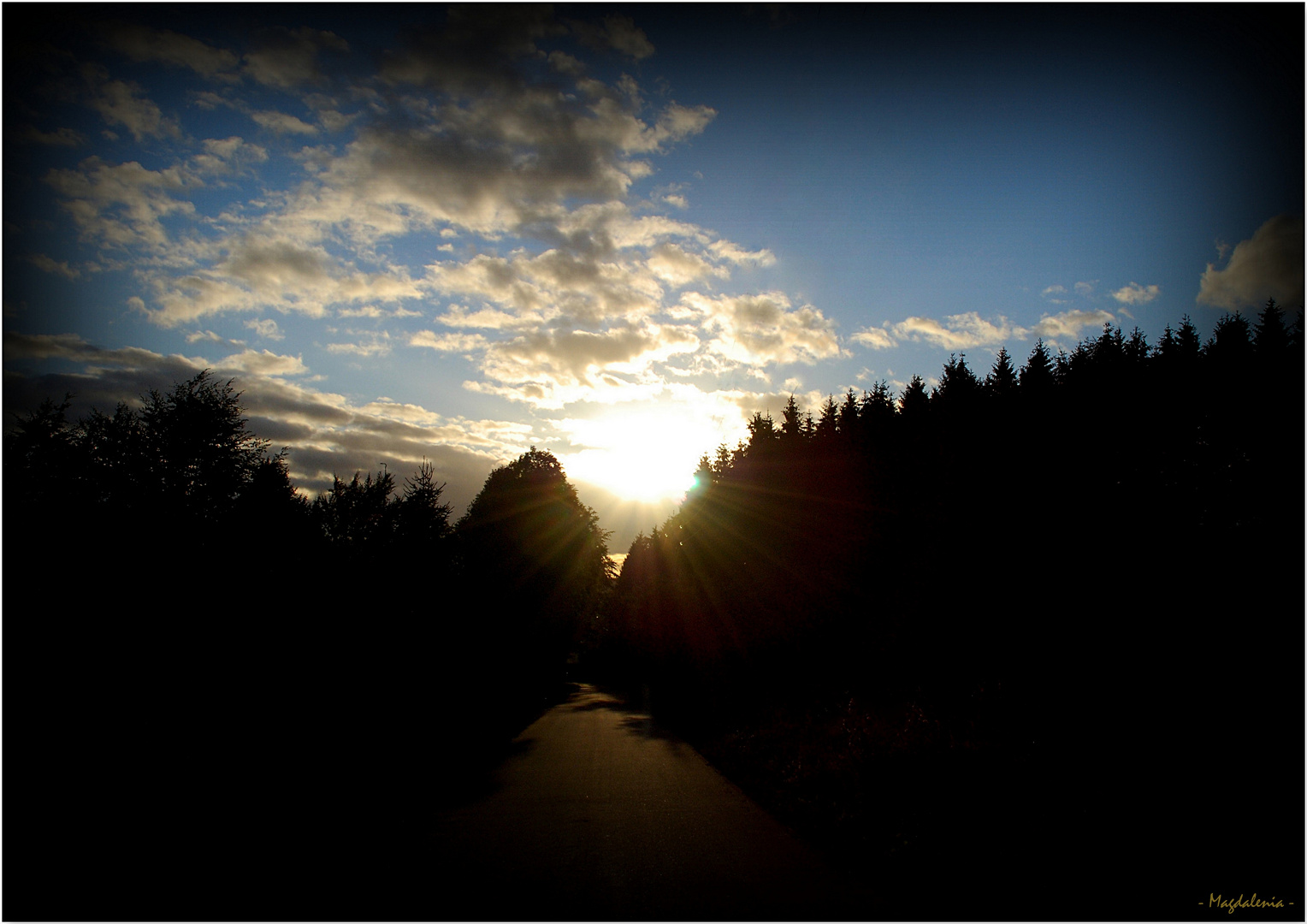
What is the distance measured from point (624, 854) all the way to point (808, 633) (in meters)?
19.6

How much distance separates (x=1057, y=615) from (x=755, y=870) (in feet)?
67.9

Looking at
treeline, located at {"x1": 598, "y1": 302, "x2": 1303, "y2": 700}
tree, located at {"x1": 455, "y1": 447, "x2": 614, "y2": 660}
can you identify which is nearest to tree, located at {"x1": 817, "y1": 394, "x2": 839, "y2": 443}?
treeline, located at {"x1": 598, "y1": 302, "x2": 1303, "y2": 700}

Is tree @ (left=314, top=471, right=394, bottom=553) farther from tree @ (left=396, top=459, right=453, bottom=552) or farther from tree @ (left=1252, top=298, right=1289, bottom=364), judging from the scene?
tree @ (left=1252, top=298, right=1289, bottom=364)

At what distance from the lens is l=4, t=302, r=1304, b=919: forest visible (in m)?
6.59

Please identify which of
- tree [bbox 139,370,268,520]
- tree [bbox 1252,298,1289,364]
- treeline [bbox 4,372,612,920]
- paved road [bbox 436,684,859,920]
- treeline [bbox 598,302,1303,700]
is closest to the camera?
paved road [bbox 436,684,859,920]

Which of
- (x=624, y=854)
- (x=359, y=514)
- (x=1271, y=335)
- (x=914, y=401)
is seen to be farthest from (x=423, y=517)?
(x=1271, y=335)

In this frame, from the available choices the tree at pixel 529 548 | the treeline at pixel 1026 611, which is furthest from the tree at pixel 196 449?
the treeline at pixel 1026 611

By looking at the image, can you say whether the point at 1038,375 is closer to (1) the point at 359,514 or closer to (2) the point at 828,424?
(2) the point at 828,424

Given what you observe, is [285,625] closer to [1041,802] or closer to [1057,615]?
[1041,802]

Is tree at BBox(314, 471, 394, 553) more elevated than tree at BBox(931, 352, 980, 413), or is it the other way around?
tree at BBox(931, 352, 980, 413)

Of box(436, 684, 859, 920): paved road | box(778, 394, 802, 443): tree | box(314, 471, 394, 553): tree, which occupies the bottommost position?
box(436, 684, 859, 920): paved road

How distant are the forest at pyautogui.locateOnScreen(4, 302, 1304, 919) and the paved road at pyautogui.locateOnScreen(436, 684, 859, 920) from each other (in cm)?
75

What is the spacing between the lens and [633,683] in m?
61.6

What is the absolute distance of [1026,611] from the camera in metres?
21.9
